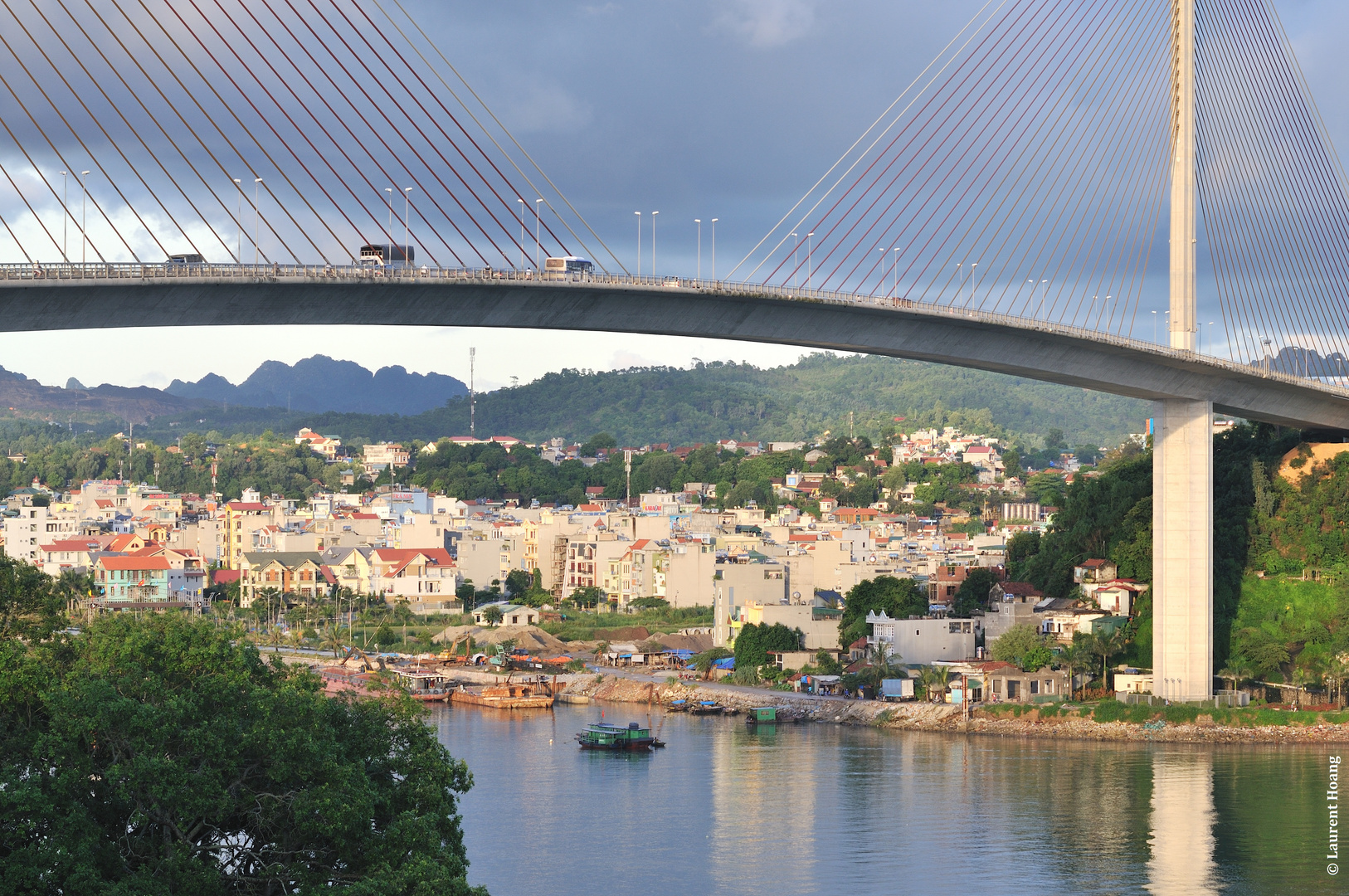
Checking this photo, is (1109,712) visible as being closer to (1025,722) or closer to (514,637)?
(1025,722)

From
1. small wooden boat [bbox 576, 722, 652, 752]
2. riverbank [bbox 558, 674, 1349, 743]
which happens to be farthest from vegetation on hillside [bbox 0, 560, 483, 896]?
riverbank [bbox 558, 674, 1349, 743]

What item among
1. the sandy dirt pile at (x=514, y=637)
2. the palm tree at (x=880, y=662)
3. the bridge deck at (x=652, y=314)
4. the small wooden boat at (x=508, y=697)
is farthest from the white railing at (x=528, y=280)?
the sandy dirt pile at (x=514, y=637)

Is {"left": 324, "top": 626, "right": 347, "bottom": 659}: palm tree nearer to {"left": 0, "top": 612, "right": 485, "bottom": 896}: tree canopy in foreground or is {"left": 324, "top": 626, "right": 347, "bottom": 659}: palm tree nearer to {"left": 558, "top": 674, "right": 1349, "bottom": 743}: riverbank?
{"left": 558, "top": 674, "right": 1349, "bottom": 743}: riverbank

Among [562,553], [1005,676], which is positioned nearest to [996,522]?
[562,553]

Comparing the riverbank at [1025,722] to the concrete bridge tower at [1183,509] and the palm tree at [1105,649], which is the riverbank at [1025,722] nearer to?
the concrete bridge tower at [1183,509]

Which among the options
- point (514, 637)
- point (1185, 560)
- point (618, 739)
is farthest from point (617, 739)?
point (514, 637)

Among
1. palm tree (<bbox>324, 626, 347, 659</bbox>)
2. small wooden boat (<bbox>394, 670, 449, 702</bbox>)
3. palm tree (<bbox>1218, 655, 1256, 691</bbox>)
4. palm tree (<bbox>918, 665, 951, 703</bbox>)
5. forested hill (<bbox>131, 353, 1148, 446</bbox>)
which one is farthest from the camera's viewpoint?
forested hill (<bbox>131, 353, 1148, 446</bbox>)
